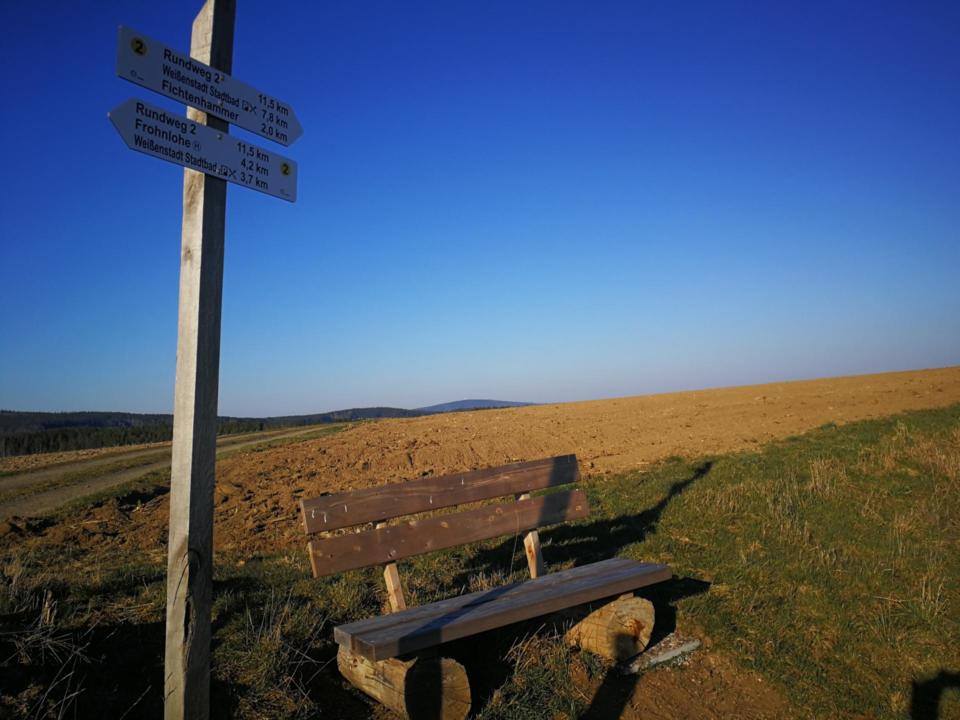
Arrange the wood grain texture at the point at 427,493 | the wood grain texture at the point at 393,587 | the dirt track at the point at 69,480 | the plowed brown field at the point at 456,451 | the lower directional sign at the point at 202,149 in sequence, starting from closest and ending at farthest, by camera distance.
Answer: the lower directional sign at the point at 202,149 < the wood grain texture at the point at 427,493 < the wood grain texture at the point at 393,587 < the plowed brown field at the point at 456,451 < the dirt track at the point at 69,480

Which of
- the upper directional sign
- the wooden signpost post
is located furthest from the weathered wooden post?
the upper directional sign

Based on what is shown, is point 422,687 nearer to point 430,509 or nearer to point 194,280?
point 430,509

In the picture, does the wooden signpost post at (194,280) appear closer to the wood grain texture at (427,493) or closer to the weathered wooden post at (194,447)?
the weathered wooden post at (194,447)

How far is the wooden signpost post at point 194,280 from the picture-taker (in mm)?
2725

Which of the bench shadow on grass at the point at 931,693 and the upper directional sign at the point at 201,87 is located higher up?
the upper directional sign at the point at 201,87

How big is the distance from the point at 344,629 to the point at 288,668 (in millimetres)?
509

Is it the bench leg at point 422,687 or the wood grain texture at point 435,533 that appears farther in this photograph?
the wood grain texture at point 435,533

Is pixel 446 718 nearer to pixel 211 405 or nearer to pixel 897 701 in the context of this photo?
pixel 211 405

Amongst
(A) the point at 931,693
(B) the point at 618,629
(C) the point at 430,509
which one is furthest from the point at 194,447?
(A) the point at 931,693

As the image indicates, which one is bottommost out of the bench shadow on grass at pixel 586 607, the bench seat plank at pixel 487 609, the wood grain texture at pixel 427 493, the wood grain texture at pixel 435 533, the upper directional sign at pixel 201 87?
the bench shadow on grass at pixel 586 607

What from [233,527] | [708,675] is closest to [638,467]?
[233,527]

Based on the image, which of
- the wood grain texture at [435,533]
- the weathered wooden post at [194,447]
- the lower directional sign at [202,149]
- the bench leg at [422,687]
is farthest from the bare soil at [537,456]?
the lower directional sign at [202,149]

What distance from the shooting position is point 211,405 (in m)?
2.89

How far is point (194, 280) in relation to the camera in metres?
2.83
